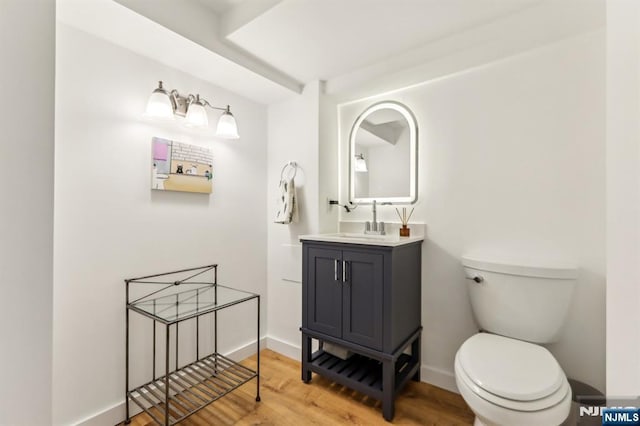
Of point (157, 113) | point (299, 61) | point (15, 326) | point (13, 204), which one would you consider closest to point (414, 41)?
point (299, 61)

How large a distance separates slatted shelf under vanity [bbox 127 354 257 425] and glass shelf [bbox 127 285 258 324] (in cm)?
44

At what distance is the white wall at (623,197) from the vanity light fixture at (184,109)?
1.81m

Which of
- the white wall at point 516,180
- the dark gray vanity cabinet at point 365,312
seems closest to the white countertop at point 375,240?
the dark gray vanity cabinet at point 365,312

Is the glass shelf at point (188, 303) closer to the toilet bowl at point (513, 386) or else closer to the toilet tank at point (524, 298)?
the toilet bowl at point (513, 386)

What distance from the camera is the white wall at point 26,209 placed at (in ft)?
2.42

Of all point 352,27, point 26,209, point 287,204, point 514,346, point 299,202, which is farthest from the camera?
point 299,202

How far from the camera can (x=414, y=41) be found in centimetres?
171

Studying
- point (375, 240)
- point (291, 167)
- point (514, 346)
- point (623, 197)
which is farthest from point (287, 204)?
point (623, 197)

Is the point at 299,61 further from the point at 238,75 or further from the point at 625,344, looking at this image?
the point at 625,344

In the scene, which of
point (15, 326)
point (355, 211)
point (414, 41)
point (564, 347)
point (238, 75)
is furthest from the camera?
point (355, 211)

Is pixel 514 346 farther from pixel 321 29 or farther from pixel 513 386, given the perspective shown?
pixel 321 29

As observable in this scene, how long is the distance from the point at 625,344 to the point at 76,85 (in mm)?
2378

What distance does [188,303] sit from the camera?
1668mm

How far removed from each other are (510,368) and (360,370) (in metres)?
0.91
